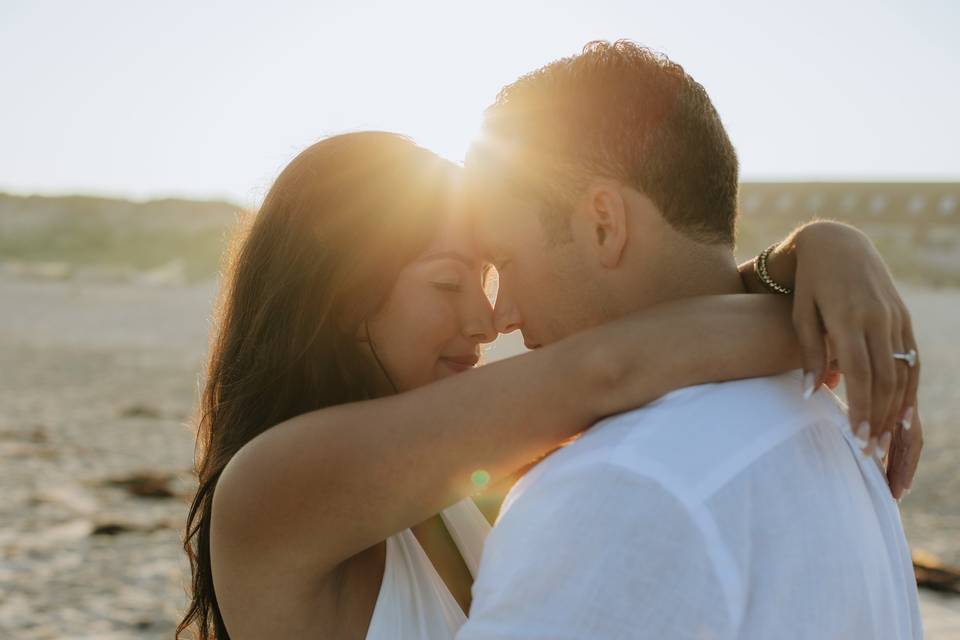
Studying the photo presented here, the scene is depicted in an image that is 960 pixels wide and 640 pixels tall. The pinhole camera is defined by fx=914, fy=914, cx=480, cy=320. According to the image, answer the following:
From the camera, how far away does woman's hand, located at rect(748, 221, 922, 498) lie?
157 centimetres

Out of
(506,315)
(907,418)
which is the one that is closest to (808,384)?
(907,418)

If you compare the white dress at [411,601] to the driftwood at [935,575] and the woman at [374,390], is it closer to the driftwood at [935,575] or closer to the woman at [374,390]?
the woman at [374,390]

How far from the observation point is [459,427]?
171 cm

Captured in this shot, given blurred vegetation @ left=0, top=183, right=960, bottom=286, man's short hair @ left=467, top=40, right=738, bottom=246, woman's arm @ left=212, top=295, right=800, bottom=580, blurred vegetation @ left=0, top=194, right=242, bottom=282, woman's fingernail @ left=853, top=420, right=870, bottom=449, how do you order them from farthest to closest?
1. blurred vegetation @ left=0, top=194, right=242, bottom=282
2. blurred vegetation @ left=0, top=183, right=960, bottom=286
3. man's short hair @ left=467, top=40, right=738, bottom=246
4. woman's arm @ left=212, top=295, right=800, bottom=580
5. woman's fingernail @ left=853, top=420, right=870, bottom=449

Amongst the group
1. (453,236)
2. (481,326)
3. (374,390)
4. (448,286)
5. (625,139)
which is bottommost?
(374,390)

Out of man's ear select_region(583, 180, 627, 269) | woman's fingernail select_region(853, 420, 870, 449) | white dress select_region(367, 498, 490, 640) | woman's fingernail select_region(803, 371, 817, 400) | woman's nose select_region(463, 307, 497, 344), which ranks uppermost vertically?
man's ear select_region(583, 180, 627, 269)

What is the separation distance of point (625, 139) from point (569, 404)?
0.57 m

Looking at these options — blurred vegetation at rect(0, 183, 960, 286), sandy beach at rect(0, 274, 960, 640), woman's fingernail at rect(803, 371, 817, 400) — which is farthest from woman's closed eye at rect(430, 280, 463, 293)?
blurred vegetation at rect(0, 183, 960, 286)

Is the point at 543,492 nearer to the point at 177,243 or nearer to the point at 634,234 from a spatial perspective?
the point at 634,234

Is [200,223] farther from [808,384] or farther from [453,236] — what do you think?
[808,384]

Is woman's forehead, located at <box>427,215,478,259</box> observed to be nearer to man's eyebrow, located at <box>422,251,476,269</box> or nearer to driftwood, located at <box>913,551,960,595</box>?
man's eyebrow, located at <box>422,251,476,269</box>

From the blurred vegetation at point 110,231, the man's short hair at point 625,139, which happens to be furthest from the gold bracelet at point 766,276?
the blurred vegetation at point 110,231

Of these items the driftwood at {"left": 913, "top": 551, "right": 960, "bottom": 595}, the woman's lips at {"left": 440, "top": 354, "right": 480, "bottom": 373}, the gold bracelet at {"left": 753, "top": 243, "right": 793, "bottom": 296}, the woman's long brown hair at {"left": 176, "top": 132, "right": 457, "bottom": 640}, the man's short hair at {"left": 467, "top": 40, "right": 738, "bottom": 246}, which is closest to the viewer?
the man's short hair at {"left": 467, "top": 40, "right": 738, "bottom": 246}

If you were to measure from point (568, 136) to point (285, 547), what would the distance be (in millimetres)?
1010
